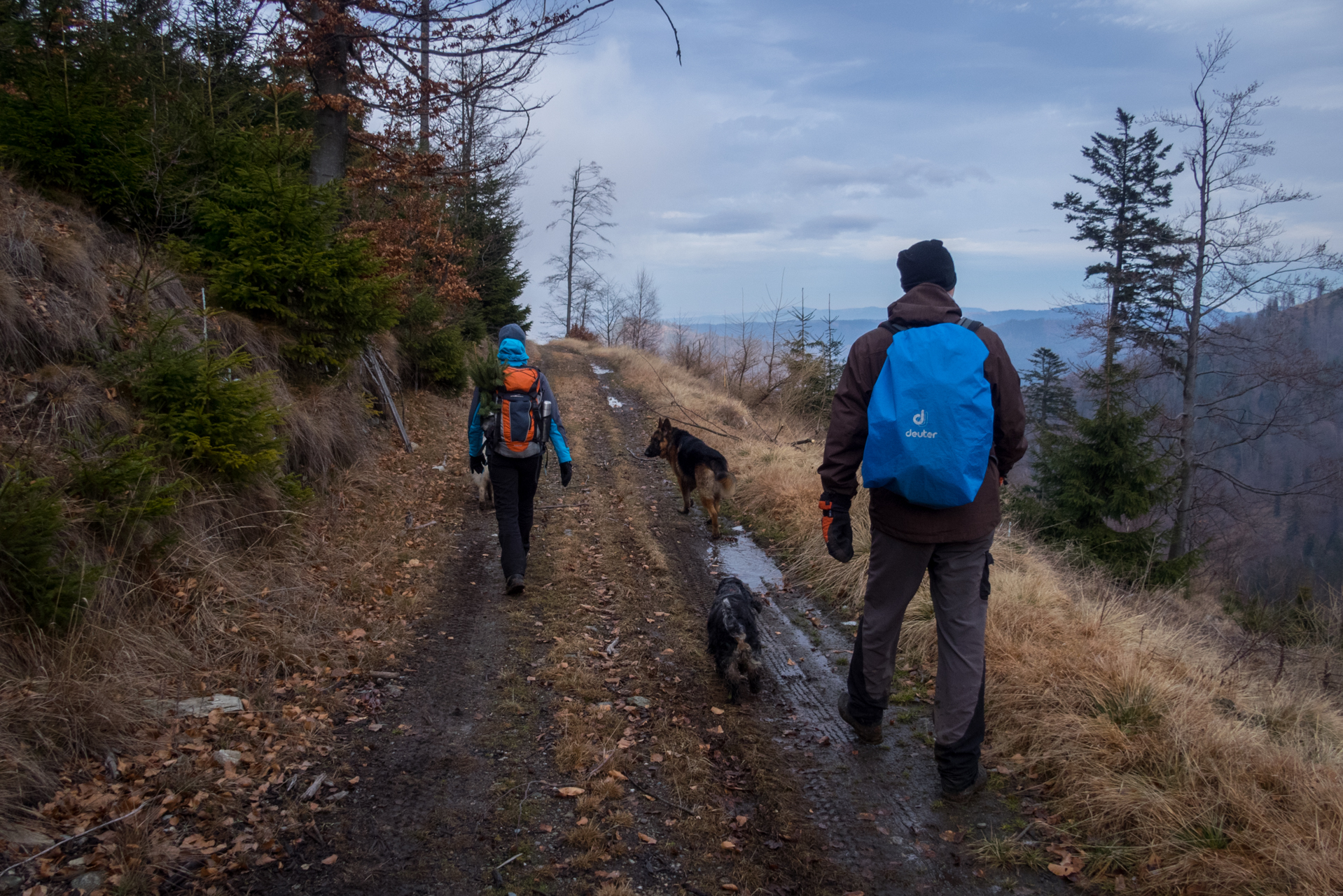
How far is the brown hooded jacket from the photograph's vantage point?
317 cm

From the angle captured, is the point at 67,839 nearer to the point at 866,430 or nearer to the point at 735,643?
the point at 735,643

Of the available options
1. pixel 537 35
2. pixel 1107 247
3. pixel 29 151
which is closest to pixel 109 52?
pixel 29 151

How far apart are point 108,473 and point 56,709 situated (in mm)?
1520

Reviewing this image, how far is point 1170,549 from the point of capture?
59.1 ft

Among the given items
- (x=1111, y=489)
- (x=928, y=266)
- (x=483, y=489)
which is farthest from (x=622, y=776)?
(x=1111, y=489)

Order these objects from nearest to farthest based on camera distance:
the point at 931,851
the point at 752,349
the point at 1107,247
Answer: the point at 931,851, the point at 752,349, the point at 1107,247

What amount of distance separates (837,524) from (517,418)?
10.9 ft

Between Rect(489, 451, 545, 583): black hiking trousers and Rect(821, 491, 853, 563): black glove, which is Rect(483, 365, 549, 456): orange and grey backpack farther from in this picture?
Rect(821, 491, 853, 563): black glove

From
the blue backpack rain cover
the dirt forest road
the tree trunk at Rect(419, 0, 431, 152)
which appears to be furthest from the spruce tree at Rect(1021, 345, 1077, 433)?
the blue backpack rain cover

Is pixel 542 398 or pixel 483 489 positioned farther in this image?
pixel 483 489

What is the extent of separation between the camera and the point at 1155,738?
11.0 ft

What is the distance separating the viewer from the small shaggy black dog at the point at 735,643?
4.42 m

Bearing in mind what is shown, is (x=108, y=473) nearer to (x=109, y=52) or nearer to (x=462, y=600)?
(x=462, y=600)

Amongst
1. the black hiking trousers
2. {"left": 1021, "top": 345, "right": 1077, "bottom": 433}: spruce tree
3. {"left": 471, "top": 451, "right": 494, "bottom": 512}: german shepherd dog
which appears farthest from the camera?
{"left": 1021, "top": 345, "right": 1077, "bottom": 433}: spruce tree
